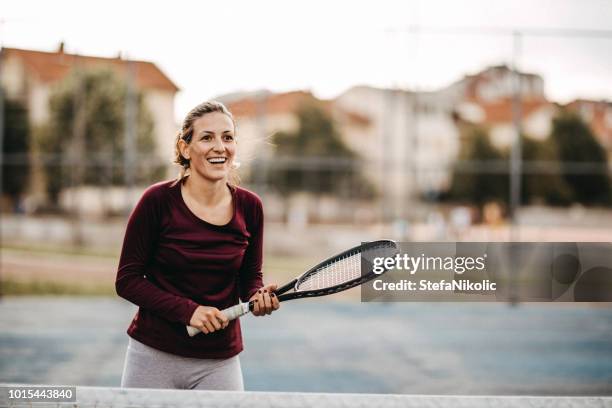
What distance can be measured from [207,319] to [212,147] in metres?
0.52

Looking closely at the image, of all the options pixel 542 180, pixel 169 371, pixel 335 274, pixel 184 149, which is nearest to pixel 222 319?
pixel 169 371

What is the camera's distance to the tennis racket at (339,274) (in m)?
2.18

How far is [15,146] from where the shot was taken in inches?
848

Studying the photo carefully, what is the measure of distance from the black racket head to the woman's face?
428 mm

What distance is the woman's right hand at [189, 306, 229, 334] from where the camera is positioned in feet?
6.58

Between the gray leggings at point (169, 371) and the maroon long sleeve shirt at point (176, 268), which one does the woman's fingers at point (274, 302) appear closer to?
the maroon long sleeve shirt at point (176, 268)

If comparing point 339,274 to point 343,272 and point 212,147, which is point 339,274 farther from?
point 212,147

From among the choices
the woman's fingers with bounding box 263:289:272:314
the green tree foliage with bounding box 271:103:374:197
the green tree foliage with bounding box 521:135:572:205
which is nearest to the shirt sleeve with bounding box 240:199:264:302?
the woman's fingers with bounding box 263:289:272:314

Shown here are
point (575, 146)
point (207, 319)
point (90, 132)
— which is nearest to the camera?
point (207, 319)

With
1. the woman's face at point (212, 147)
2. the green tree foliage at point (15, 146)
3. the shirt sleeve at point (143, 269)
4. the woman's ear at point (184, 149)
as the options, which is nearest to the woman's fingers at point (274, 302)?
the shirt sleeve at point (143, 269)

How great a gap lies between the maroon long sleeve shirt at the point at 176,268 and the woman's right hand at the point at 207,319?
0.02 meters

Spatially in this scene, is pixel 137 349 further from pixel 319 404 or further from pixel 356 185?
pixel 356 185

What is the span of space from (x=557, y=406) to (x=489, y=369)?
4.64 metres

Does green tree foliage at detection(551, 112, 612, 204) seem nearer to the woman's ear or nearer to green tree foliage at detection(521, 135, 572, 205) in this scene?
green tree foliage at detection(521, 135, 572, 205)
